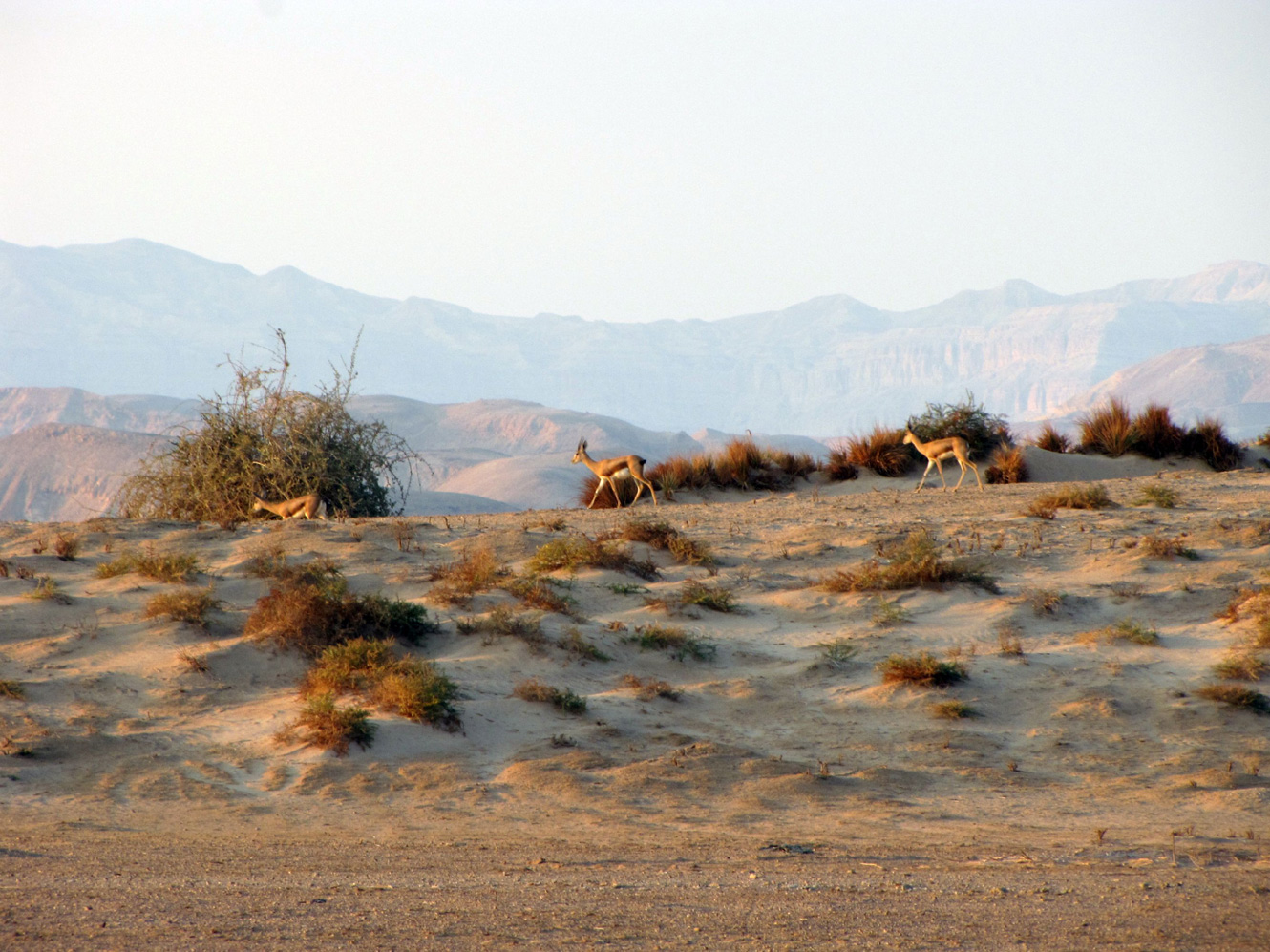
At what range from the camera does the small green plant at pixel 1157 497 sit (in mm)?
14289

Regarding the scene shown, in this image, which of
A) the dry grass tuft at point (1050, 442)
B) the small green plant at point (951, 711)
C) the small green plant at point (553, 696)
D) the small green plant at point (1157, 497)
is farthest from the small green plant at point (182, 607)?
the dry grass tuft at point (1050, 442)

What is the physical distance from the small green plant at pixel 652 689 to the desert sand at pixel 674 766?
58mm

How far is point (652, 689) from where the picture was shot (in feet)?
29.2

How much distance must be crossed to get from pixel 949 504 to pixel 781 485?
4175 mm

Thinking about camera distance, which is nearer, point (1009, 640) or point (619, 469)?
point (1009, 640)

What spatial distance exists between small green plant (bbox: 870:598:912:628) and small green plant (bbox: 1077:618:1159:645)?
1.47m

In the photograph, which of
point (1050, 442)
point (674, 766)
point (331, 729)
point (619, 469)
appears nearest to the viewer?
point (674, 766)

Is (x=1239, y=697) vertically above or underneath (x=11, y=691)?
underneath

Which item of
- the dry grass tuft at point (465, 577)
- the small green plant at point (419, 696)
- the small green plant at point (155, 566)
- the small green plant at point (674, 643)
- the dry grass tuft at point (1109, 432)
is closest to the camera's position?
the small green plant at point (419, 696)

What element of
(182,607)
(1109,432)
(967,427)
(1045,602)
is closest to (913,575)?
(1045,602)

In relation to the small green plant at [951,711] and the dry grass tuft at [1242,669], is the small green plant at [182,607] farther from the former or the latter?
the dry grass tuft at [1242,669]

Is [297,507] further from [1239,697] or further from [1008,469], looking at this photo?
[1008,469]

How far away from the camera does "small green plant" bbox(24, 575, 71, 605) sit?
10258 mm

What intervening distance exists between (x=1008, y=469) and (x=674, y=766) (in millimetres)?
13047
